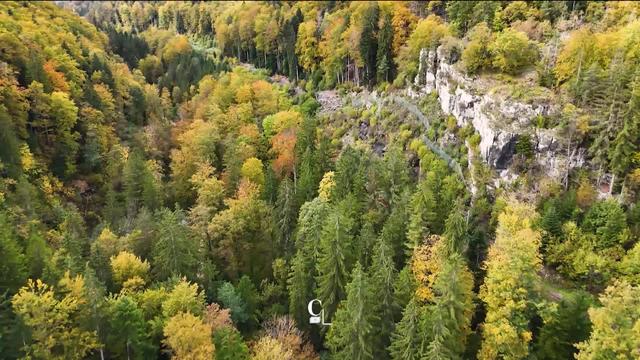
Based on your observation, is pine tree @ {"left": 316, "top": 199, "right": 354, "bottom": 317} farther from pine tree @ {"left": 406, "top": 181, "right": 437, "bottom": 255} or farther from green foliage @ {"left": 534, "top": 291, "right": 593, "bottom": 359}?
green foliage @ {"left": 534, "top": 291, "right": 593, "bottom": 359}

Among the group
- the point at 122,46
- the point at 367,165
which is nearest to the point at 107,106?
the point at 367,165

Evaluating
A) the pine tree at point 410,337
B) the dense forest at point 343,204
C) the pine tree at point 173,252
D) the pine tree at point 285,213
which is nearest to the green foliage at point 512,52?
the dense forest at point 343,204

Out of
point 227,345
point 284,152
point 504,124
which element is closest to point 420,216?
point 504,124

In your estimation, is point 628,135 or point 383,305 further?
point 628,135

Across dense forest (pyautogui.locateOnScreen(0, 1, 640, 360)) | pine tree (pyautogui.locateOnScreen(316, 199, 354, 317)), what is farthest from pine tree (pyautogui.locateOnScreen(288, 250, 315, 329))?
pine tree (pyautogui.locateOnScreen(316, 199, 354, 317))

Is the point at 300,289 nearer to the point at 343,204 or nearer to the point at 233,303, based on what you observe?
the point at 233,303
